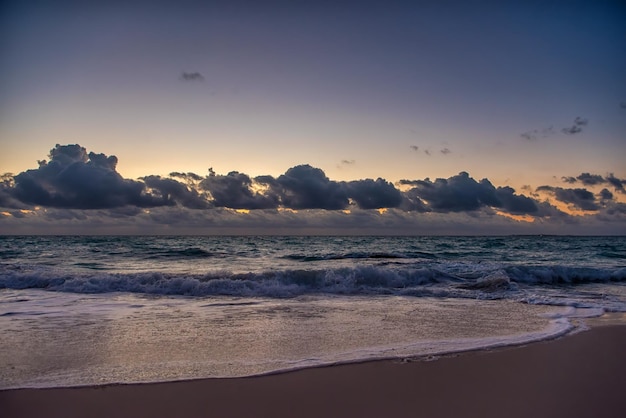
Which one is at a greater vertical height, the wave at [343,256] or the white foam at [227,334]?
the white foam at [227,334]

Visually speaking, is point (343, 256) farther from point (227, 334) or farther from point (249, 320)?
point (227, 334)

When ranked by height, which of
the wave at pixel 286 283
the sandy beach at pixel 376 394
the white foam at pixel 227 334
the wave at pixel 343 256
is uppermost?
the sandy beach at pixel 376 394

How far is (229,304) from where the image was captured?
11867 millimetres

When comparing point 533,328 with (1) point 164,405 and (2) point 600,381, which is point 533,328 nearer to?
(2) point 600,381

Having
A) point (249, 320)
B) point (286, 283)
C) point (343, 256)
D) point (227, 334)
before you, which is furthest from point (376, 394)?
point (343, 256)

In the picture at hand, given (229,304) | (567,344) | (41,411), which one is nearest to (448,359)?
(567,344)

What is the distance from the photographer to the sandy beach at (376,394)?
14.4 ft

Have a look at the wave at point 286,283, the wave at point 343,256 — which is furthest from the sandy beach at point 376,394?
the wave at point 343,256

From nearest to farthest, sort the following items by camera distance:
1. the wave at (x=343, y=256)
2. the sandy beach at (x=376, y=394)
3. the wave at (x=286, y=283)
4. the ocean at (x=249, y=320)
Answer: the sandy beach at (x=376, y=394), the ocean at (x=249, y=320), the wave at (x=286, y=283), the wave at (x=343, y=256)

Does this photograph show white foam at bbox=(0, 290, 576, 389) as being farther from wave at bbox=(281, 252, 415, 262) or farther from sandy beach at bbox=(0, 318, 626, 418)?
wave at bbox=(281, 252, 415, 262)

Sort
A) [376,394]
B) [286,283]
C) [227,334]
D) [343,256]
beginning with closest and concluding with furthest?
[376,394]
[227,334]
[286,283]
[343,256]

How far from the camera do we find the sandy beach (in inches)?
173

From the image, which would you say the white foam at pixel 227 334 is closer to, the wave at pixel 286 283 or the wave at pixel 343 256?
the wave at pixel 286 283

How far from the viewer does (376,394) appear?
4.82 metres
